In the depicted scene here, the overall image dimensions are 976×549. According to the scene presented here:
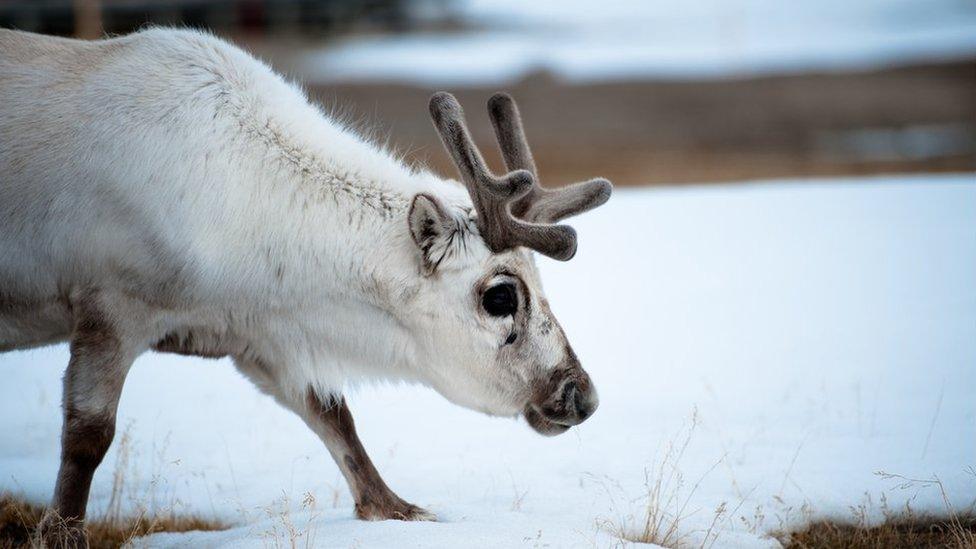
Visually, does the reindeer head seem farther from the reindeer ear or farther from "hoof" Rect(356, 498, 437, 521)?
"hoof" Rect(356, 498, 437, 521)

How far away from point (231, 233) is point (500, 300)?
1.07 meters

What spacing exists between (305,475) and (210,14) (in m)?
22.6

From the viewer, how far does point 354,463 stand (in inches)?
183

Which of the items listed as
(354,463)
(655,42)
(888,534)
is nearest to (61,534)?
(354,463)

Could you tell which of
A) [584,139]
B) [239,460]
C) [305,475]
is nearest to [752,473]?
[305,475]

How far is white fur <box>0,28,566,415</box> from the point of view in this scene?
4.19m

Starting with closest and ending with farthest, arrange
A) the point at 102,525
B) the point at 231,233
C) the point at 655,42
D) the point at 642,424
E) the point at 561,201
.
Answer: the point at 231,233, the point at 561,201, the point at 102,525, the point at 642,424, the point at 655,42

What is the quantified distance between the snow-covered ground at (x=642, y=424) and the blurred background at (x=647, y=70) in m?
5.02

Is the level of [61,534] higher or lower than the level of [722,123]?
lower

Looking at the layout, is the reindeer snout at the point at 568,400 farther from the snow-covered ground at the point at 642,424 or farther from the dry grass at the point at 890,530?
the dry grass at the point at 890,530

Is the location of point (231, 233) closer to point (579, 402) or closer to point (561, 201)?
point (561, 201)

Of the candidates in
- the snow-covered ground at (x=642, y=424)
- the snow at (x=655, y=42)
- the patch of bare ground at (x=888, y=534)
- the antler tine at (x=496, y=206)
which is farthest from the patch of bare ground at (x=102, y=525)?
the snow at (x=655, y=42)

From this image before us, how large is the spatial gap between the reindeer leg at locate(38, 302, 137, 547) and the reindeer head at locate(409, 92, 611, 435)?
3.96ft

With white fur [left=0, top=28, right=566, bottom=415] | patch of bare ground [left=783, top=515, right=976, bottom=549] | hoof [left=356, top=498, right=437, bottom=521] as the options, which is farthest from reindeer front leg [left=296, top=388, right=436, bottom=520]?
patch of bare ground [left=783, top=515, right=976, bottom=549]
